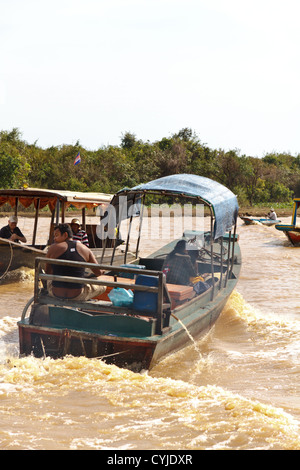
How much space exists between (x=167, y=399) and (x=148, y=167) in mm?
33484

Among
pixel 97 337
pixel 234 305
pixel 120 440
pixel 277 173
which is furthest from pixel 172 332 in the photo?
pixel 277 173

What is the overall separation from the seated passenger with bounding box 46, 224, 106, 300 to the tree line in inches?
1178

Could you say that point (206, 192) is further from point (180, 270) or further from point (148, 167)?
point (148, 167)

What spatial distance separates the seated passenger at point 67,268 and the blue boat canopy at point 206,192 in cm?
168

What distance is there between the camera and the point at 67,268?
588 centimetres

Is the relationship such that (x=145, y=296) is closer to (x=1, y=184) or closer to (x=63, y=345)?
(x=63, y=345)

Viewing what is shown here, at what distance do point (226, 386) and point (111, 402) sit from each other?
157cm

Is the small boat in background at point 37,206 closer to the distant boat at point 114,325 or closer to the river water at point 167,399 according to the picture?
the river water at point 167,399

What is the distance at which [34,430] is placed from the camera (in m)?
3.98

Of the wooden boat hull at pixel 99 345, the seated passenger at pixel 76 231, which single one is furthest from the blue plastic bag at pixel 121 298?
the seated passenger at pixel 76 231

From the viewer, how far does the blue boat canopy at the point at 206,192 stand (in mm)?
6867

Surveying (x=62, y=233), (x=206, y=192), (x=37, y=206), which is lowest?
(x=62, y=233)

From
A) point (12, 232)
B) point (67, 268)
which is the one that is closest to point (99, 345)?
point (67, 268)

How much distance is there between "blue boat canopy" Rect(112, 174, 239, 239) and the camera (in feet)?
22.5
